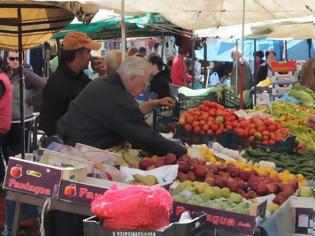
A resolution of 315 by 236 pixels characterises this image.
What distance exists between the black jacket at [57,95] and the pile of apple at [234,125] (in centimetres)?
129

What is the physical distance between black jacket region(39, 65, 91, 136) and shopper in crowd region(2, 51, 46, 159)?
1884 mm

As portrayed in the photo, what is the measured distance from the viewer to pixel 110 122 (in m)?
4.75

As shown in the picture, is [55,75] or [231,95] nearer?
[55,75]

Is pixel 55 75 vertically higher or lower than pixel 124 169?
higher

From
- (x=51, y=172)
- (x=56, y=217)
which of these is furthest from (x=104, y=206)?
(x=56, y=217)

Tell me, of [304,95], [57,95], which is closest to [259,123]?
[57,95]

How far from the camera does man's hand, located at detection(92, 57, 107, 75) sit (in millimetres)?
7398

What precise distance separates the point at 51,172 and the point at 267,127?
340cm

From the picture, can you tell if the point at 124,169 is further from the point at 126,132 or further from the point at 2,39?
the point at 2,39

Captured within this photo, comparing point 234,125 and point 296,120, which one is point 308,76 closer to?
point 296,120

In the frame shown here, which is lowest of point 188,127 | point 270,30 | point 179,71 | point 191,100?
point 179,71

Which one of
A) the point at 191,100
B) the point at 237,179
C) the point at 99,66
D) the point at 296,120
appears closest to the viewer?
the point at 237,179

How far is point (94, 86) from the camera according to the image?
4914 mm

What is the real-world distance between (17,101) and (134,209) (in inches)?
230
